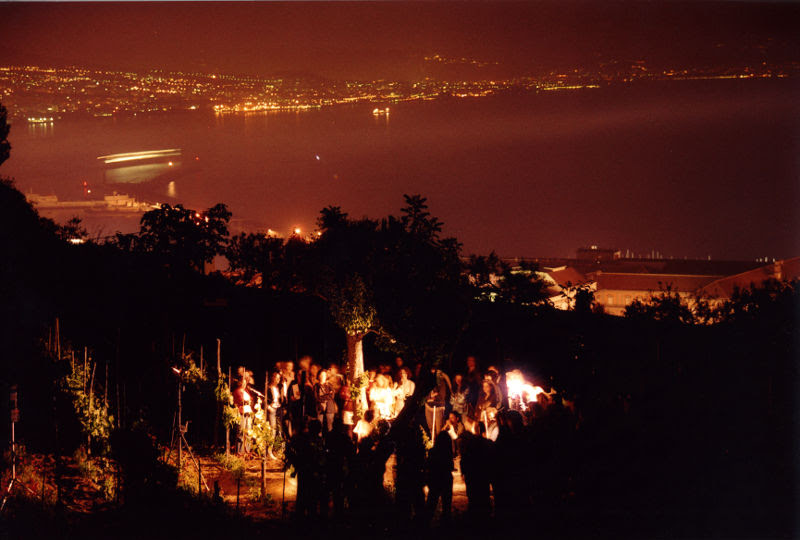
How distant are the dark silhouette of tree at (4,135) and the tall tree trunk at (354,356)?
13892 mm

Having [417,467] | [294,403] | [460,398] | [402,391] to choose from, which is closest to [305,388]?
[294,403]

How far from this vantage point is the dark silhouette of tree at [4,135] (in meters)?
17.9

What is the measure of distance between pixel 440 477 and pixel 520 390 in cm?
300

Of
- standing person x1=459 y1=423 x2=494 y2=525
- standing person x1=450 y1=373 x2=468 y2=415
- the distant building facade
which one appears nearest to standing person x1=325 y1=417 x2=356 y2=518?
standing person x1=459 y1=423 x2=494 y2=525

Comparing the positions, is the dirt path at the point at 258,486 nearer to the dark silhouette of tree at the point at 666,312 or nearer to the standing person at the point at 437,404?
the standing person at the point at 437,404

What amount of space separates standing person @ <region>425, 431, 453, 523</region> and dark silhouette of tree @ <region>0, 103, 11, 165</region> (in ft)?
57.1

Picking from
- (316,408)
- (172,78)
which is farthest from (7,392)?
(172,78)

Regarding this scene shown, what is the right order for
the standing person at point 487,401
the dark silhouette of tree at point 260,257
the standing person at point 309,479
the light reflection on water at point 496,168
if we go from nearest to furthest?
the standing person at point 309,479, the standing person at point 487,401, the dark silhouette of tree at point 260,257, the light reflection on water at point 496,168

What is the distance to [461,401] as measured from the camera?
27.7 ft

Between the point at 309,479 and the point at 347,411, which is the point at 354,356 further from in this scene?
the point at 309,479

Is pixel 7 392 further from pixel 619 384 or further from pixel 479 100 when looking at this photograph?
pixel 479 100

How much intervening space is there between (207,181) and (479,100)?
8986 centimetres

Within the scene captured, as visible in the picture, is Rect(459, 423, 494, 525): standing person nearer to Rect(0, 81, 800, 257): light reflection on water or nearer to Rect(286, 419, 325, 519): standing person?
Rect(286, 419, 325, 519): standing person

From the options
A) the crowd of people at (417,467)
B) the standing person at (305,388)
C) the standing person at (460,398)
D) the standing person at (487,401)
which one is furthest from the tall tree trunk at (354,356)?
the crowd of people at (417,467)
